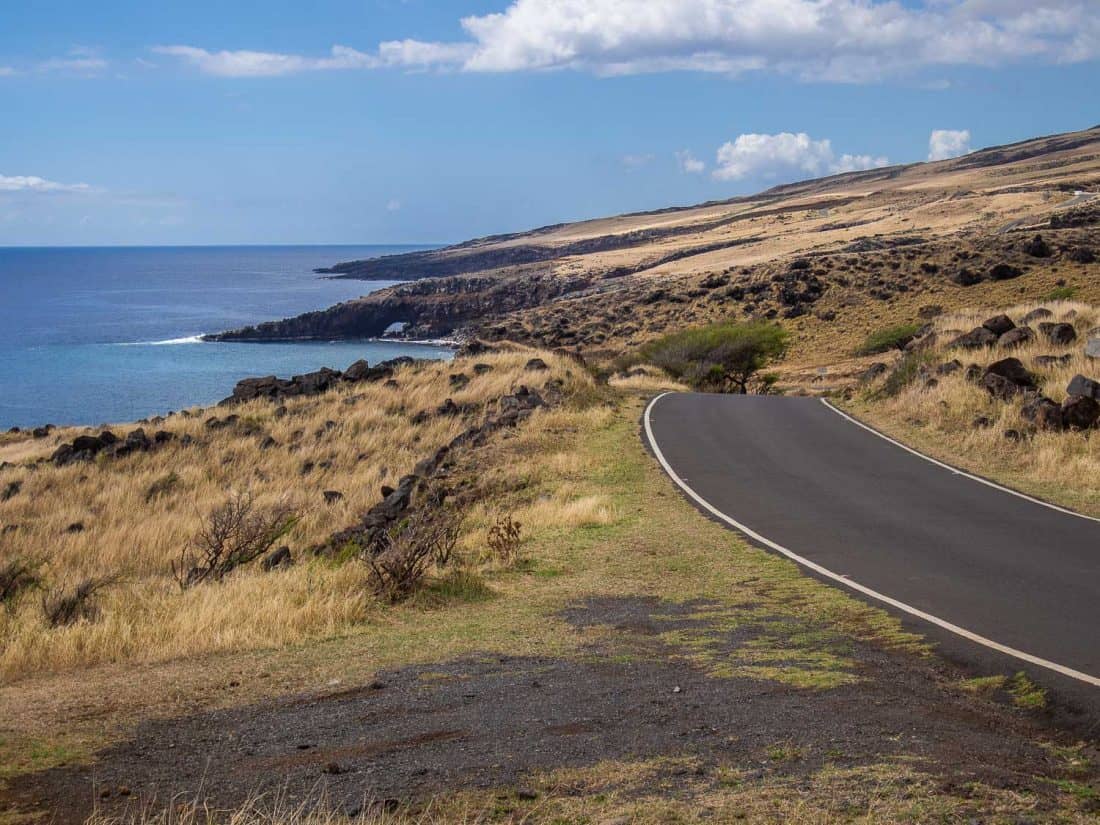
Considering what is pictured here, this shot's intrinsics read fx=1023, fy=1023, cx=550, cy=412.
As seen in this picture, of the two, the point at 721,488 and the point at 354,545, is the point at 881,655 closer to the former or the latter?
the point at 354,545

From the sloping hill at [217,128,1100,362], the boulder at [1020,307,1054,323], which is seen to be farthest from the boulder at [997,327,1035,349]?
the sloping hill at [217,128,1100,362]

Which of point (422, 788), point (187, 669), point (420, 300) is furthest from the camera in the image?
point (420, 300)

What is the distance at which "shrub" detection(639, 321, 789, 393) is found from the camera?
41531mm

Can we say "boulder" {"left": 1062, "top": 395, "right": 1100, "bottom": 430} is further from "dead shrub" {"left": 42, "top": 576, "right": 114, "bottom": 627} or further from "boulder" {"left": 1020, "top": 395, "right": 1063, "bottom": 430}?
"dead shrub" {"left": 42, "top": 576, "right": 114, "bottom": 627}

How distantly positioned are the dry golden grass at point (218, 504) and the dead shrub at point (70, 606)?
0.10 meters

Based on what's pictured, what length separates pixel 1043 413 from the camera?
18.1m

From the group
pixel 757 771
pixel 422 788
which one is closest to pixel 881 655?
pixel 757 771

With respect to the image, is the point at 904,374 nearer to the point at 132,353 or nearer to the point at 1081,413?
the point at 1081,413

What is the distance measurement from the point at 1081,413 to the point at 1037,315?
11.3m

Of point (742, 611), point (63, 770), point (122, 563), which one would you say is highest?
point (63, 770)

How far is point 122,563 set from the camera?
1634 centimetres

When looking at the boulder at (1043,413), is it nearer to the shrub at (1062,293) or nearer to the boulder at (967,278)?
the shrub at (1062,293)

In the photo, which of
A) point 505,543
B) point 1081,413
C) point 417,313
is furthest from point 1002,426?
point 417,313

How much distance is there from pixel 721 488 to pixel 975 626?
780 cm
